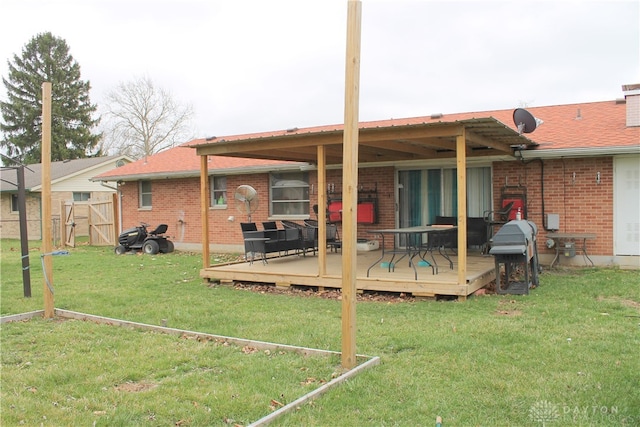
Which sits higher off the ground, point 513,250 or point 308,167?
point 308,167

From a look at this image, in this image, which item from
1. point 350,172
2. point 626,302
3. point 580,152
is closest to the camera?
point 350,172

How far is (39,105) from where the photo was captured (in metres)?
38.1

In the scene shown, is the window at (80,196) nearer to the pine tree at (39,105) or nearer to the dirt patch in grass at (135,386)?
the pine tree at (39,105)

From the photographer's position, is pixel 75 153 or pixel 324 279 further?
pixel 75 153

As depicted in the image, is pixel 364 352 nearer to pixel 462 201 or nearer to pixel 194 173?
pixel 462 201

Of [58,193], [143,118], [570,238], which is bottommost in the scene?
[570,238]

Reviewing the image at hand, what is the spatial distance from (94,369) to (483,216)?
30.7 feet

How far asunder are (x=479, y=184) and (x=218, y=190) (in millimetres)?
7704

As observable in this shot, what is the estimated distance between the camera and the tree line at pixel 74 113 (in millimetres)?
37594

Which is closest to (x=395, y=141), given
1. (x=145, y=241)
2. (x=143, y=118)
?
(x=145, y=241)

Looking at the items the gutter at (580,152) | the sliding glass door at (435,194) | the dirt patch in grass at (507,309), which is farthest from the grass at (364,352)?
the sliding glass door at (435,194)

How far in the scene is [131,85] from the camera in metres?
40.1

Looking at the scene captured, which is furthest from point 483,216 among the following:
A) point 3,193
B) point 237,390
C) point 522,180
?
point 3,193

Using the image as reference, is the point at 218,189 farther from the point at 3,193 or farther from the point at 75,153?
the point at 75,153
